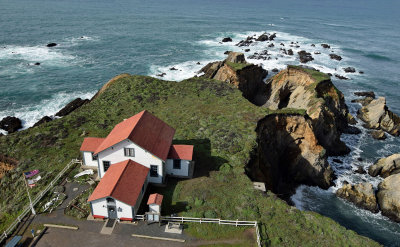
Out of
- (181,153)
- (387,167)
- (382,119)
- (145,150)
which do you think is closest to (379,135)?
(382,119)

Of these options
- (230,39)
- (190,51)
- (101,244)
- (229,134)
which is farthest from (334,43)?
(101,244)

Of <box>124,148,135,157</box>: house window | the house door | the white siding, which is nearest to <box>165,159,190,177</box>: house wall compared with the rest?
<box>124,148,135,157</box>: house window

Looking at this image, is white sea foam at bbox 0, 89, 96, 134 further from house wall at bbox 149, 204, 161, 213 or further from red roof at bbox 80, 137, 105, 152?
house wall at bbox 149, 204, 161, 213

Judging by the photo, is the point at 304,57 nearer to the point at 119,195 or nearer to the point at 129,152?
the point at 129,152

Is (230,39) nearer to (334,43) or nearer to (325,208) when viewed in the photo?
(334,43)

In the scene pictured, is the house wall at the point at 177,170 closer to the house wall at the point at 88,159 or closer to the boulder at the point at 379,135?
the house wall at the point at 88,159

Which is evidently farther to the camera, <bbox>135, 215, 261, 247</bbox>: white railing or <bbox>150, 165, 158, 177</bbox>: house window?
<bbox>150, 165, 158, 177</bbox>: house window
